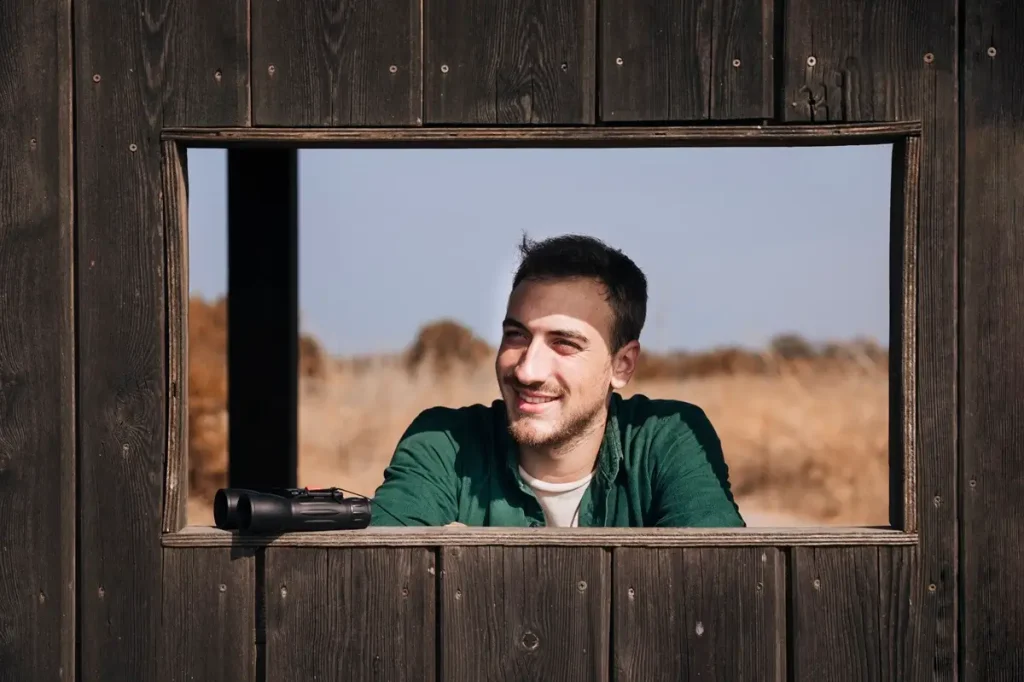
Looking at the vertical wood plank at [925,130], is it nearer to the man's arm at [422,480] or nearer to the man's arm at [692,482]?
the man's arm at [692,482]

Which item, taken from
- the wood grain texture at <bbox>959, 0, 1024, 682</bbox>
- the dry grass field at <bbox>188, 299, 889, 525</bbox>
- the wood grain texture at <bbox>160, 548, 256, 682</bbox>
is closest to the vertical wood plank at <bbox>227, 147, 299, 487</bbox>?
the wood grain texture at <bbox>160, 548, 256, 682</bbox>

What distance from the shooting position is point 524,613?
2.75 m

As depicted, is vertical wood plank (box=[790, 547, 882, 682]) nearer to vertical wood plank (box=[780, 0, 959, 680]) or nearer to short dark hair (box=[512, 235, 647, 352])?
vertical wood plank (box=[780, 0, 959, 680])

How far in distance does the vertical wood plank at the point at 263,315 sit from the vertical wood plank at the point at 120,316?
261 cm

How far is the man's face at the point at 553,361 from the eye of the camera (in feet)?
11.4

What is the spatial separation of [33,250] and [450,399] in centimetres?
1879

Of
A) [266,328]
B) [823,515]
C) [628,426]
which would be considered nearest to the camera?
[628,426]

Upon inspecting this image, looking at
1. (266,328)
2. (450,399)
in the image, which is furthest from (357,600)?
(450,399)

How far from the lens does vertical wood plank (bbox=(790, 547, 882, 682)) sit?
273cm

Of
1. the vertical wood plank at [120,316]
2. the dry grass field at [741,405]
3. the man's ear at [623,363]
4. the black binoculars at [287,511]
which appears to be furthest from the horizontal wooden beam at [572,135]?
the dry grass field at [741,405]

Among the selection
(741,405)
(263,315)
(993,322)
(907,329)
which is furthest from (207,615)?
(741,405)

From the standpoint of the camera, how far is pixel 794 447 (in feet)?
70.4

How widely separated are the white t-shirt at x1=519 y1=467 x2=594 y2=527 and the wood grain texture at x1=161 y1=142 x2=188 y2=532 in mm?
1121

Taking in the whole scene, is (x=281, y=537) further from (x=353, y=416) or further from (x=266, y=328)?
(x=353, y=416)
